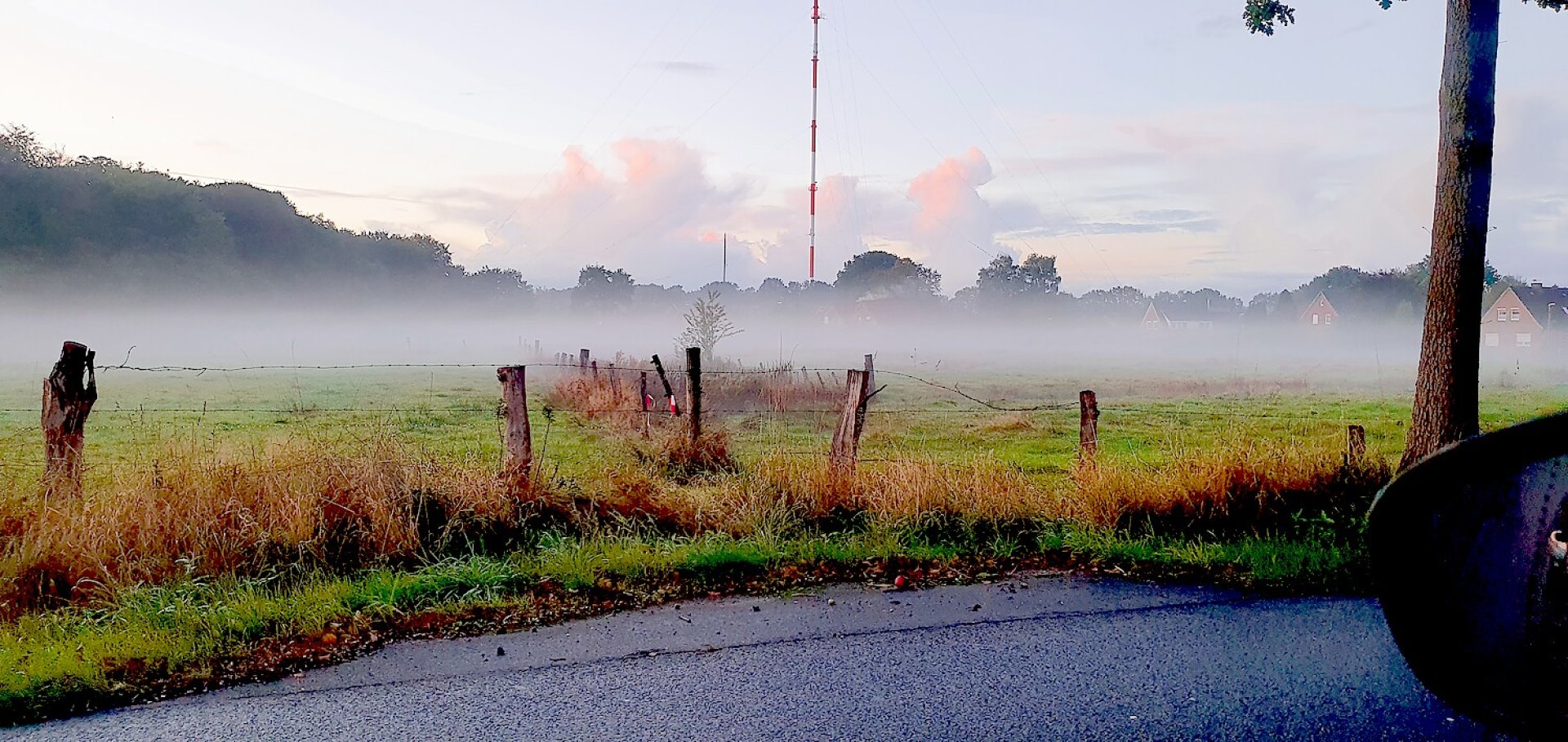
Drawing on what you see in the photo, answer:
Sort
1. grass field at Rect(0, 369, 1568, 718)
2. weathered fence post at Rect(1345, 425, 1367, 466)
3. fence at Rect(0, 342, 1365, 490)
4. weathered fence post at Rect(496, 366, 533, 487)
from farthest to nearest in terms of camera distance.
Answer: weathered fence post at Rect(1345, 425, 1367, 466), weathered fence post at Rect(496, 366, 533, 487), fence at Rect(0, 342, 1365, 490), grass field at Rect(0, 369, 1568, 718)

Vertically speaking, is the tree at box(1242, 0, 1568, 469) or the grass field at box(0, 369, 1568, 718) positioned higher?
the tree at box(1242, 0, 1568, 469)

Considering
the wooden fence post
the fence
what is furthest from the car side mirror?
the wooden fence post

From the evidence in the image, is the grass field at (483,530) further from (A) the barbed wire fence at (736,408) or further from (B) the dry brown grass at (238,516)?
(A) the barbed wire fence at (736,408)

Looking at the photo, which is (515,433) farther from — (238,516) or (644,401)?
(644,401)

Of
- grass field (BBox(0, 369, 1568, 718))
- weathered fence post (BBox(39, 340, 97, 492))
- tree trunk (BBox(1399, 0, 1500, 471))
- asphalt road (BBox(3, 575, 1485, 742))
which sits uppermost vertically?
tree trunk (BBox(1399, 0, 1500, 471))

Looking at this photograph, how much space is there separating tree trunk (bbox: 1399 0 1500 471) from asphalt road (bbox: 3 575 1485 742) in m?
3.10

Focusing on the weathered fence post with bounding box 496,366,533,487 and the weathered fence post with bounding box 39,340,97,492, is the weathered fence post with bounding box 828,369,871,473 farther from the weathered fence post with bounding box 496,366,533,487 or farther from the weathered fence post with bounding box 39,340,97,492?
the weathered fence post with bounding box 39,340,97,492

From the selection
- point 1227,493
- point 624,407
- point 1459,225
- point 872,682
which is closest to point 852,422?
point 1227,493

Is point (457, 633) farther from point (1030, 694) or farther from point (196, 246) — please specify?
point (196, 246)

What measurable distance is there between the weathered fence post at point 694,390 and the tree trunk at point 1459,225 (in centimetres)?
667

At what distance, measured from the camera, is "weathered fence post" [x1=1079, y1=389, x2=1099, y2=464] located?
928 centimetres

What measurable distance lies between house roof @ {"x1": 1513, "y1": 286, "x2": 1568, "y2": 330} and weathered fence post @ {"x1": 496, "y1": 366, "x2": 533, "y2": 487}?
70411 mm

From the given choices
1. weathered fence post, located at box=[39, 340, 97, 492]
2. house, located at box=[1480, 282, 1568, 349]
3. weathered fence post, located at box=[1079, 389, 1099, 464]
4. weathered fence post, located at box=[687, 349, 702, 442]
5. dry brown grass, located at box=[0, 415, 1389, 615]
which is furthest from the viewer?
house, located at box=[1480, 282, 1568, 349]

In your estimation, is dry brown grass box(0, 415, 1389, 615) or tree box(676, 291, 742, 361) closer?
dry brown grass box(0, 415, 1389, 615)
